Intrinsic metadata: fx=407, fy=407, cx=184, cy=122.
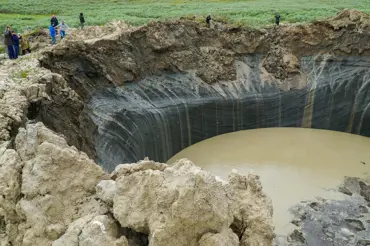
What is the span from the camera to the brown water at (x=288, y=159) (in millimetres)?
16797

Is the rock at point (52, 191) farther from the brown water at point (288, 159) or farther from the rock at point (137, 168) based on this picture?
the brown water at point (288, 159)

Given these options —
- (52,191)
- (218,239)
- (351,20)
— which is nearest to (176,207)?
(218,239)

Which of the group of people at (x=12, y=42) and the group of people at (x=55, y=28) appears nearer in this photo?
the group of people at (x=12, y=42)

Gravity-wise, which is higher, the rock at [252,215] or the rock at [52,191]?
the rock at [52,191]

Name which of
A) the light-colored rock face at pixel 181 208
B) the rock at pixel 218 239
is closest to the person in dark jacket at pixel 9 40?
the light-colored rock face at pixel 181 208

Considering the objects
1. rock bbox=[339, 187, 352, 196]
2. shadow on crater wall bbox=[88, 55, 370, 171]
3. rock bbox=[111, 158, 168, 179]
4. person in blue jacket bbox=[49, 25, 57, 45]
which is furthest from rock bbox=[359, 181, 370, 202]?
person in blue jacket bbox=[49, 25, 57, 45]

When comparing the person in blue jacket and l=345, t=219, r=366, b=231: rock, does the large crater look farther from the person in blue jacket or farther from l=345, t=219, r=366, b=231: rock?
l=345, t=219, r=366, b=231: rock

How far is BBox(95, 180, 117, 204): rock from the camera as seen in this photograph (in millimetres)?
6383

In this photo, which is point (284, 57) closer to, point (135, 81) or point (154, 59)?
point (154, 59)

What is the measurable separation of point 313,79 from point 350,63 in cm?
230

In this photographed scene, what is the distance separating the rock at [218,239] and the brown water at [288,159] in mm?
9225

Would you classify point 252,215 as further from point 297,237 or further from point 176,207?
point 297,237

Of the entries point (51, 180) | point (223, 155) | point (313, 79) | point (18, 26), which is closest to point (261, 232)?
A: point (51, 180)

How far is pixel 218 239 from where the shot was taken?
559 centimetres
